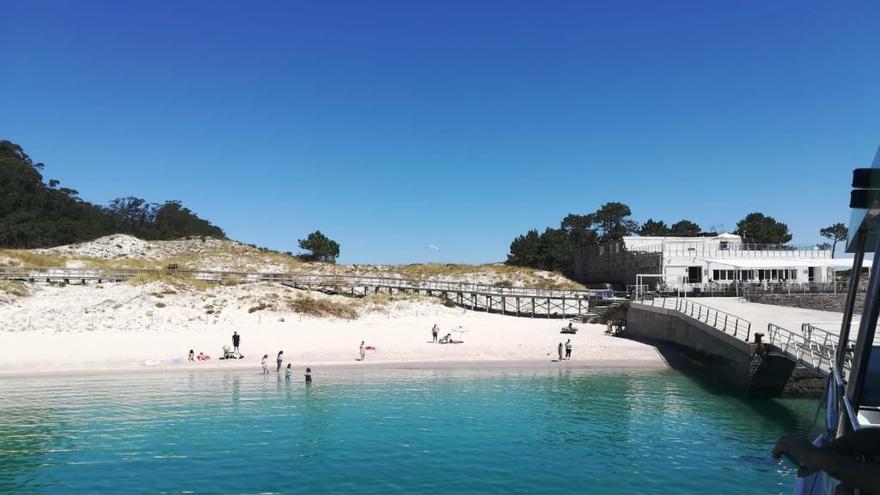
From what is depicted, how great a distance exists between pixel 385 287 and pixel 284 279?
10.2m

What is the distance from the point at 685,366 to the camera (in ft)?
115

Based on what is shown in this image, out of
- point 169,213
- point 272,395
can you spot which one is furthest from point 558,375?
point 169,213

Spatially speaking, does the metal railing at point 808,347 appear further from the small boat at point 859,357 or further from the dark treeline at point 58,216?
the dark treeline at point 58,216

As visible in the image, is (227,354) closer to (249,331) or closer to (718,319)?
(249,331)

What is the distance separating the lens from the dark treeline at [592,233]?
97.1 meters

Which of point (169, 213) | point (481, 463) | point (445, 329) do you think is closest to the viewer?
point (481, 463)

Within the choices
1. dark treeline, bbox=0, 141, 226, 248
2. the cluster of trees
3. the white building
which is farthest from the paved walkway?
dark treeline, bbox=0, 141, 226, 248

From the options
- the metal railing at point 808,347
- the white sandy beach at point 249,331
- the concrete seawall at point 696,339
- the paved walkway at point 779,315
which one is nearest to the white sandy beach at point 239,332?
the white sandy beach at point 249,331

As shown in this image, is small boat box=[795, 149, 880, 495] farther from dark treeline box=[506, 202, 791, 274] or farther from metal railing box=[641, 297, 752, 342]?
dark treeline box=[506, 202, 791, 274]

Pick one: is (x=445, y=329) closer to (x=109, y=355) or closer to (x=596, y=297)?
(x=596, y=297)

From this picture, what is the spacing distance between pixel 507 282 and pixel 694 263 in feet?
78.4

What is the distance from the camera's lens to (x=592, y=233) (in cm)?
10944

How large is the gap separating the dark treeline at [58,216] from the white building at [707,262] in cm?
7356

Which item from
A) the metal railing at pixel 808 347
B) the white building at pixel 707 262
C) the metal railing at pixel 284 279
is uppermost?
the white building at pixel 707 262
